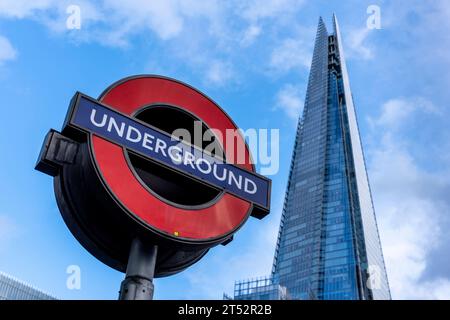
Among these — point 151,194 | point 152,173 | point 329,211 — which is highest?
point 329,211

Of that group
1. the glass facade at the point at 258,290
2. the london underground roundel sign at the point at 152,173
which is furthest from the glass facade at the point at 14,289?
the london underground roundel sign at the point at 152,173

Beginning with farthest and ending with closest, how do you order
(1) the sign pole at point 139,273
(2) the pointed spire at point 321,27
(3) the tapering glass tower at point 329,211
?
(2) the pointed spire at point 321,27 < (3) the tapering glass tower at point 329,211 < (1) the sign pole at point 139,273

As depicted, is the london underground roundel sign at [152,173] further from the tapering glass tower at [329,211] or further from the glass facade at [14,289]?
the tapering glass tower at [329,211]

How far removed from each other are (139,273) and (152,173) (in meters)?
1.23

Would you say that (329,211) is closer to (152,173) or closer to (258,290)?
(258,290)

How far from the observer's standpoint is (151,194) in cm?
489

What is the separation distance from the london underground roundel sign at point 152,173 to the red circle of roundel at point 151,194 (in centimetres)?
1

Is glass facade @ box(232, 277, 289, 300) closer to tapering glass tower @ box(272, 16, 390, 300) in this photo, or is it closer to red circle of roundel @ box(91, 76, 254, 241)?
tapering glass tower @ box(272, 16, 390, 300)

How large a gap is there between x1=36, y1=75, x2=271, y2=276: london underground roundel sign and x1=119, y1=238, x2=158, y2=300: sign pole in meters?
0.11

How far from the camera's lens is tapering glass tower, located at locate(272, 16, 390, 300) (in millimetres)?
111312

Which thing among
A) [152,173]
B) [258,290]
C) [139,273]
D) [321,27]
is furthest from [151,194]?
[321,27]

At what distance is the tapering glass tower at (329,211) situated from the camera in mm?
111312

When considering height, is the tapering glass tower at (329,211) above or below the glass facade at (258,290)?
above
